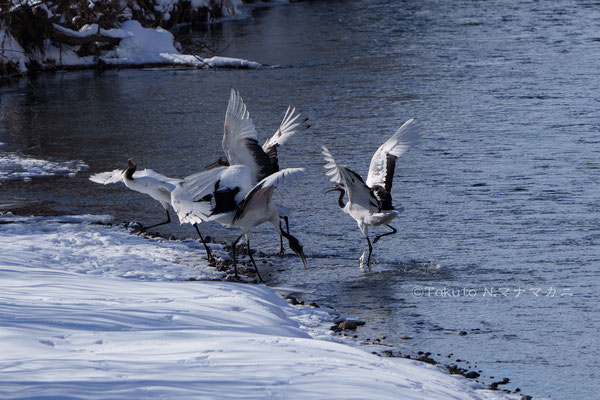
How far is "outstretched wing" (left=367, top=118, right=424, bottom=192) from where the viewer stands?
8.26 metres

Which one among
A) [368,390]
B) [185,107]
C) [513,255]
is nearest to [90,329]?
[368,390]

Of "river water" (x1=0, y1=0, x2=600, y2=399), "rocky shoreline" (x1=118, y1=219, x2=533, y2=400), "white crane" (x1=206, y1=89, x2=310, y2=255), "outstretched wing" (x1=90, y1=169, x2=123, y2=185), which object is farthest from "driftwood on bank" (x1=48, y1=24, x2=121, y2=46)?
"rocky shoreline" (x1=118, y1=219, x2=533, y2=400)

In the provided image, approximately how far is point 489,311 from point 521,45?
15512 millimetres

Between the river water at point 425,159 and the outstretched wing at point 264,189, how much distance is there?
65 cm

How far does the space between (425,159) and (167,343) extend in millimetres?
7107

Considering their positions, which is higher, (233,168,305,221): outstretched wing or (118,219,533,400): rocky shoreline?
(233,168,305,221): outstretched wing

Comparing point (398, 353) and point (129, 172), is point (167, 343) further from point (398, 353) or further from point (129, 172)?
point (129, 172)

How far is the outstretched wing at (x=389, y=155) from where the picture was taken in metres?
8.26

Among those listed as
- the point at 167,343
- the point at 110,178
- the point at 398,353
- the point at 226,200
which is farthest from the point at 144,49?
the point at 167,343

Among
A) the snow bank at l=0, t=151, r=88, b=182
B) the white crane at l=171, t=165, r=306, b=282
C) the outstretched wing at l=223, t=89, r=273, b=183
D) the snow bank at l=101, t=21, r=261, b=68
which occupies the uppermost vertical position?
the outstretched wing at l=223, t=89, r=273, b=183

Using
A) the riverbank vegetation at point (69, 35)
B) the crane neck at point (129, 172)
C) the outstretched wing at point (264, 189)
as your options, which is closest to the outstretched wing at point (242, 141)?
the outstretched wing at point (264, 189)

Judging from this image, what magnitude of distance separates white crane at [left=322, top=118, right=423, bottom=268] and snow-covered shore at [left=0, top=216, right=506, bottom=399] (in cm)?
137

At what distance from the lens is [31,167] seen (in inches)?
450

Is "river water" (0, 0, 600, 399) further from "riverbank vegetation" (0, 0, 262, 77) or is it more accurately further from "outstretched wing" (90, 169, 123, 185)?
"riverbank vegetation" (0, 0, 262, 77)
